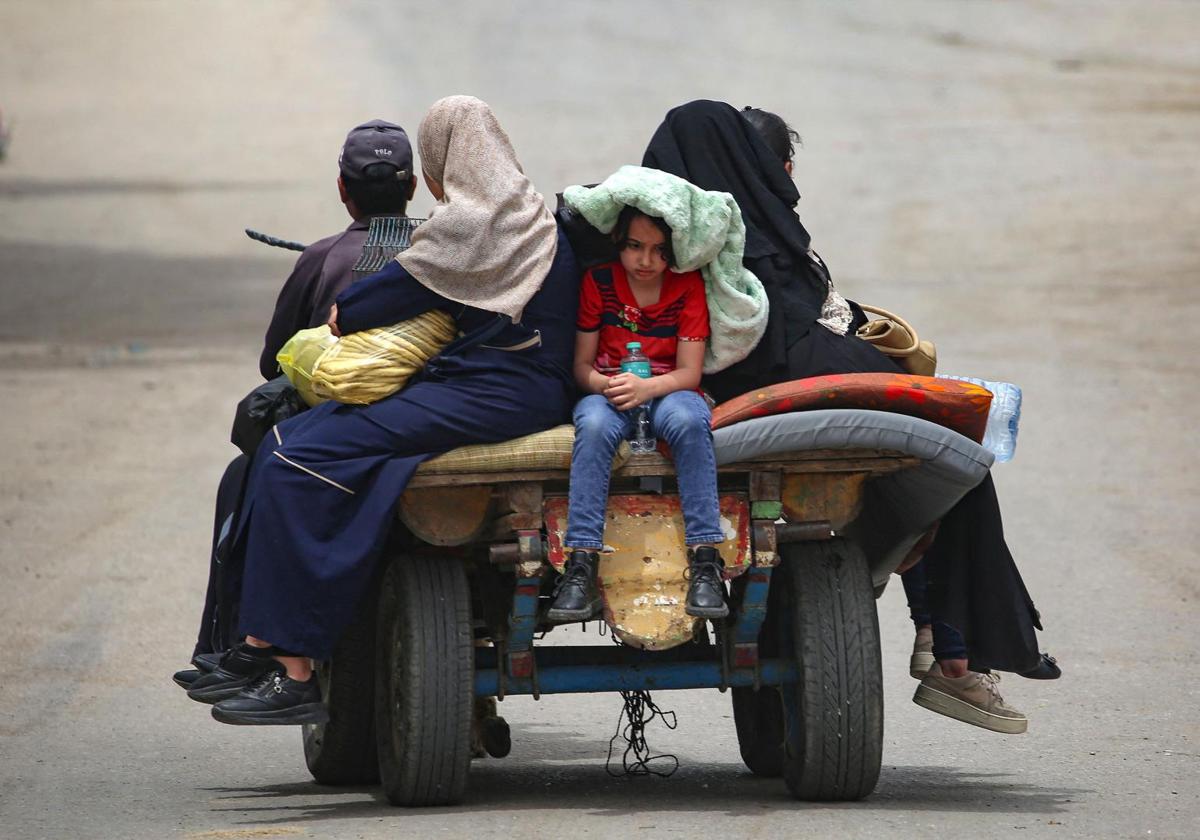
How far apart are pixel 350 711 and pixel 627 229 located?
190 centimetres

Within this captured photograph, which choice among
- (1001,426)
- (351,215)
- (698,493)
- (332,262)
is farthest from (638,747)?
(351,215)

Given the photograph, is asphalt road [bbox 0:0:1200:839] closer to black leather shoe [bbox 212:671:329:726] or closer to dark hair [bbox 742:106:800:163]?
black leather shoe [bbox 212:671:329:726]

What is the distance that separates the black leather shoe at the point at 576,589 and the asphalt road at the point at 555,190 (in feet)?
2.02

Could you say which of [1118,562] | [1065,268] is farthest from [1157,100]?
[1118,562]

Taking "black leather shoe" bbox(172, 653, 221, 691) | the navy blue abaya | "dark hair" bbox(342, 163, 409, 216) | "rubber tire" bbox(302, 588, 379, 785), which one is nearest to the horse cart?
the navy blue abaya

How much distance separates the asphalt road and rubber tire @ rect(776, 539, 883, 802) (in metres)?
0.13

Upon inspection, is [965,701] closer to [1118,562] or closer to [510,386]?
[510,386]

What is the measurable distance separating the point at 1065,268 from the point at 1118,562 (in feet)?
38.4

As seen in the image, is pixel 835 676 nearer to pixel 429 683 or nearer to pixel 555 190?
pixel 429 683

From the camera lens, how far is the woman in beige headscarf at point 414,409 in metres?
5.79

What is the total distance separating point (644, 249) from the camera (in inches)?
229

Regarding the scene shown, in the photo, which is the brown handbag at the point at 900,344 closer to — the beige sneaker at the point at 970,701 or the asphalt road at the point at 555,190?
the beige sneaker at the point at 970,701

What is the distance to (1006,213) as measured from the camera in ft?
83.5

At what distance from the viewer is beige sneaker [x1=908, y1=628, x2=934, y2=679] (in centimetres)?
660
